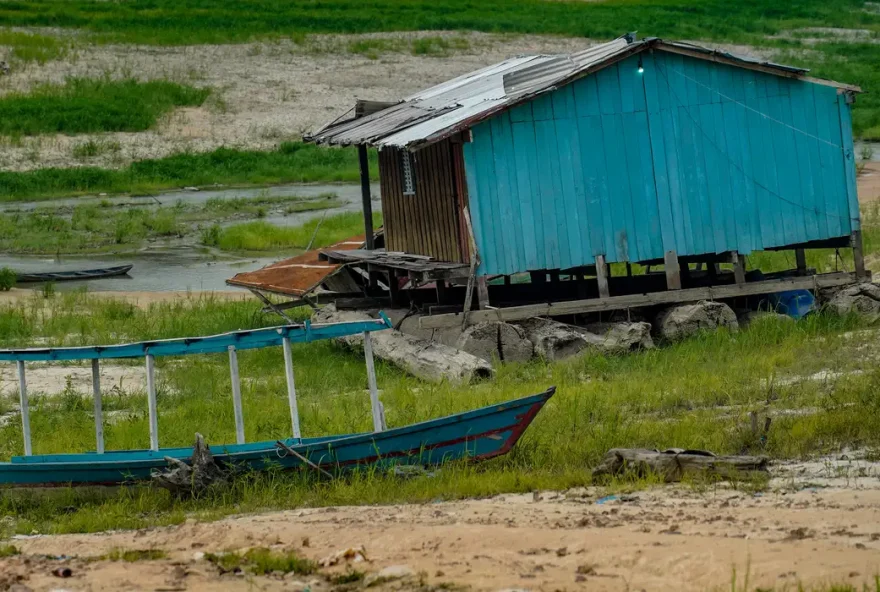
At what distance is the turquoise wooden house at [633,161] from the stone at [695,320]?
57cm

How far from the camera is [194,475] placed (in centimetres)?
1068

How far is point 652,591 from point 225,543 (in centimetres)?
314

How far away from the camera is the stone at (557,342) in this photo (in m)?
15.9

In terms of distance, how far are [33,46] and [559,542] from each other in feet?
138

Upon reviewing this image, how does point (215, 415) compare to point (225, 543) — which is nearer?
point (225, 543)

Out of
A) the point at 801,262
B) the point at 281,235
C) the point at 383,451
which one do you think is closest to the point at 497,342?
the point at 801,262

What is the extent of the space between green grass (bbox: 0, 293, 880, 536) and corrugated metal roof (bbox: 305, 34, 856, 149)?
9.61 feet

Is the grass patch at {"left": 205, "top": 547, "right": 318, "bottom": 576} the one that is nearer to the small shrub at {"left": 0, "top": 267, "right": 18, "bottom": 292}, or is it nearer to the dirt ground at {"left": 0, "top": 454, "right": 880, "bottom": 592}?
the dirt ground at {"left": 0, "top": 454, "right": 880, "bottom": 592}

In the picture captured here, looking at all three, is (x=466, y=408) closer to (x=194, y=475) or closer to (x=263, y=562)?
(x=194, y=475)

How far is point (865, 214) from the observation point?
2578 cm

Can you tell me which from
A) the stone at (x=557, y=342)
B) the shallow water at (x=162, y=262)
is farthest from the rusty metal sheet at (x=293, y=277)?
the shallow water at (x=162, y=262)

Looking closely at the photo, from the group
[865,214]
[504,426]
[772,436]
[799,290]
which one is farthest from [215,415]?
[865,214]

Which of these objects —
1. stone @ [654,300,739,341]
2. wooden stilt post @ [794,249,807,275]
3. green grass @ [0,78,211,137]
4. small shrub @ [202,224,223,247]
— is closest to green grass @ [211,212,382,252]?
small shrub @ [202,224,223,247]

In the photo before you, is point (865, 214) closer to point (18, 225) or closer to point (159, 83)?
point (18, 225)
